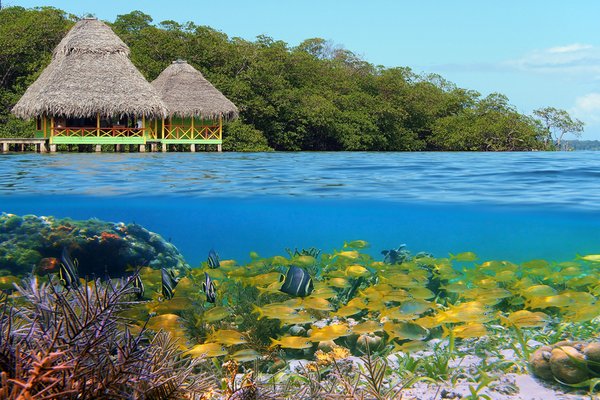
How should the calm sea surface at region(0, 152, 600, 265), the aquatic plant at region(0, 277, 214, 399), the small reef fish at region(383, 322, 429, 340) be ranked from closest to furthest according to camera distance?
1. the aquatic plant at region(0, 277, 214, 399)
2. the small reef fish at region(383, 322, 429, 340)
3. the calm sea surface at region(0, 152, 600, 265)

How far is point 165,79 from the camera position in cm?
3078

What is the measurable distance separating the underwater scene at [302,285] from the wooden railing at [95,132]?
47.1 ft

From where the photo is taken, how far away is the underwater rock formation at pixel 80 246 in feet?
23.1

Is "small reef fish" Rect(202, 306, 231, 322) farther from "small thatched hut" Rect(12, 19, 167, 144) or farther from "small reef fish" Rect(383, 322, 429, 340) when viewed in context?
"small thatched hut" Rect(12, 19, 167, 144)

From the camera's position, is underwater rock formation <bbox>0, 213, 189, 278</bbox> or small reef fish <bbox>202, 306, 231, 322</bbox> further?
underwater rock formation <bbox>0, 213, 189, 278</bbox>

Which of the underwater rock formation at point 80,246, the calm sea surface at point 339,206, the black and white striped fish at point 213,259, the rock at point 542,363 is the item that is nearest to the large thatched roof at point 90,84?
the calm sea surface at point 339,206

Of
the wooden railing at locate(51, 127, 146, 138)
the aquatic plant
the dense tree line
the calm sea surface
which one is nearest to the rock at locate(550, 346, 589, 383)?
the aquatic plant

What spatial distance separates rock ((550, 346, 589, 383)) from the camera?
12.8ft

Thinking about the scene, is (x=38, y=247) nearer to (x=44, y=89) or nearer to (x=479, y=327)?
(x=479, y=327)

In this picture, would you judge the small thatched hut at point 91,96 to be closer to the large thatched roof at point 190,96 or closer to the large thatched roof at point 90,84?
the large thatched roof at point 90,84

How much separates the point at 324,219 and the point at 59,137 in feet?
59.7

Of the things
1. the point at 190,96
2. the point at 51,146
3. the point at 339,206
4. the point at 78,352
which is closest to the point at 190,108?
the point at 190,96

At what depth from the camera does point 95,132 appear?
27.6 meters

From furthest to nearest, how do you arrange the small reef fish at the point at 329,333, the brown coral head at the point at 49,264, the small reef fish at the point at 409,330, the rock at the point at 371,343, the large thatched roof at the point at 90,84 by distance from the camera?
1. the large thatched roof at the point at 90,84
2. the brown coral head at the point at 49,264
3. the rock at the point at 371,343
4. the small reef fish at the point at 409,330
5. the small reef fish at the point at 329,333
